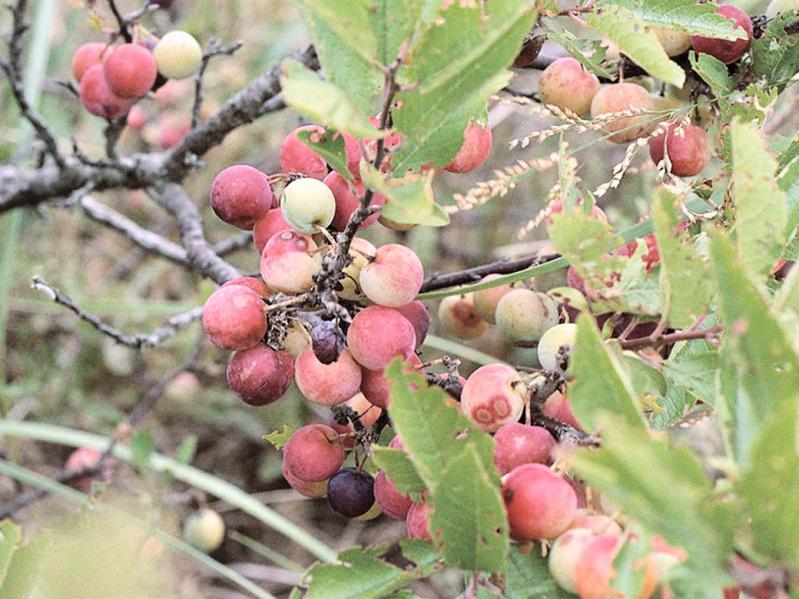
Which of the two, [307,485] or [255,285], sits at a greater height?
[255,285]

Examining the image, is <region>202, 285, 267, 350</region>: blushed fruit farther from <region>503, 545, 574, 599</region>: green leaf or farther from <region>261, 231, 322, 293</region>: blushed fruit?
<region>503, 545, 574, 599</region>: green leaf

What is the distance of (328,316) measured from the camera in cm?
57

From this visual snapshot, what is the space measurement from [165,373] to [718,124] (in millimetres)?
1395

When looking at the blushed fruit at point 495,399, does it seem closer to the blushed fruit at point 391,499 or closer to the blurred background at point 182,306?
the blushed fruit at point 391,499

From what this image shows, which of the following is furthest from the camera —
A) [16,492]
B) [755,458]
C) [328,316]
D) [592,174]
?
[592,174]

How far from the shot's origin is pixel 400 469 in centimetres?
51

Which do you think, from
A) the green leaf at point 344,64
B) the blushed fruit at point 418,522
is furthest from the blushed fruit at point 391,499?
the green leaf at point 344,64

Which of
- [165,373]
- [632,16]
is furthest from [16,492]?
[632,16]

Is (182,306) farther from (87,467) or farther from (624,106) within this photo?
(624,106)

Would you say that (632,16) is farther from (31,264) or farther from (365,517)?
(31,264)

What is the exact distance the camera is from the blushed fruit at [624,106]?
2.48 ft

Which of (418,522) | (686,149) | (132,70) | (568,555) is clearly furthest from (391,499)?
(132,70)

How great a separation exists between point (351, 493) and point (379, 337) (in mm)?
131

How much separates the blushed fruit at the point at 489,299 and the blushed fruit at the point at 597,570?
0.37m
